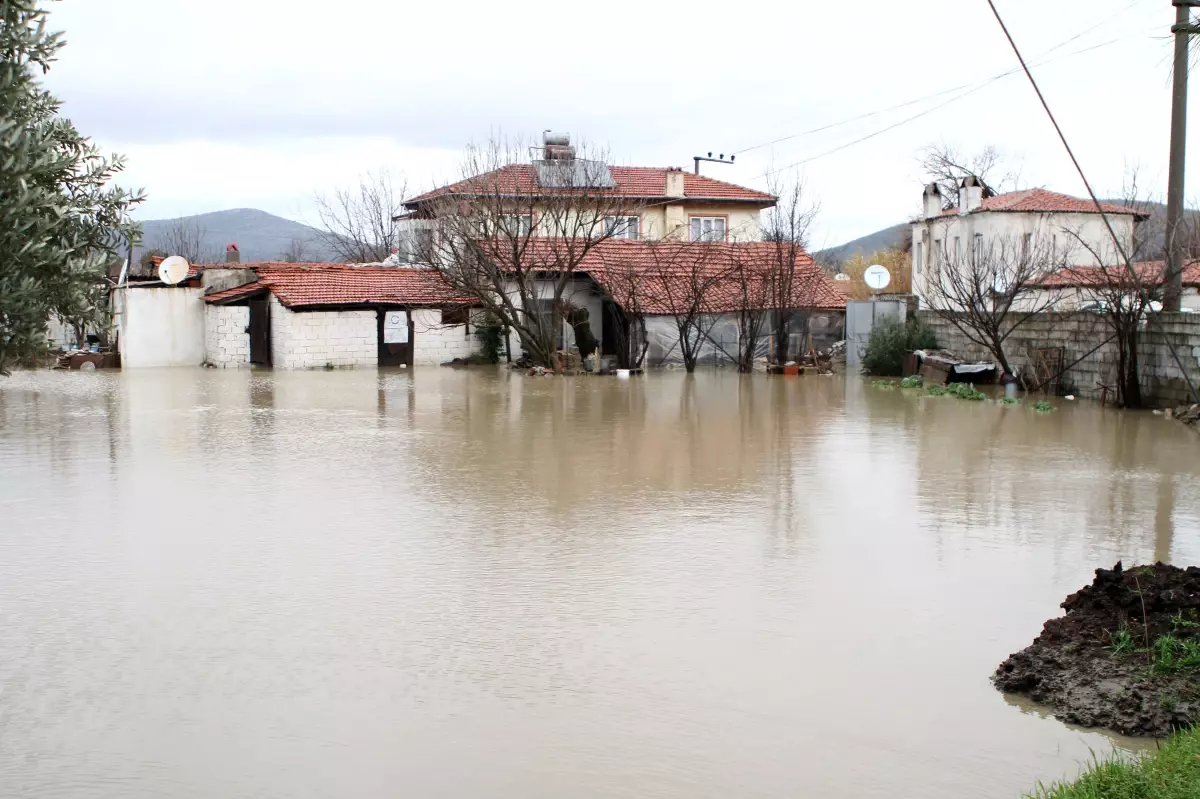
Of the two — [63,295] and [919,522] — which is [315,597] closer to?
[63,295]

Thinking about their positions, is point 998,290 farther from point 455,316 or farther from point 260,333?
point 260,333

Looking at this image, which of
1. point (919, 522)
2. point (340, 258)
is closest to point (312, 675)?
point (919, 522)

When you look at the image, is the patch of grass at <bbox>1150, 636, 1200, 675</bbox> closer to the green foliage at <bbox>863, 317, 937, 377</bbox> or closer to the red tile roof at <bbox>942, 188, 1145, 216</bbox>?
the green foliage at <bbox>863, 317, 937, 377</bbox>

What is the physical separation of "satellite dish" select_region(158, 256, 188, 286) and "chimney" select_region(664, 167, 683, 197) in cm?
1829

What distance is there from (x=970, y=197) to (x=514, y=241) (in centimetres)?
1719

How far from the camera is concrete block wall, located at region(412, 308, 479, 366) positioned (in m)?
37.8

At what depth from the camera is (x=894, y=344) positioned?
1203 inches

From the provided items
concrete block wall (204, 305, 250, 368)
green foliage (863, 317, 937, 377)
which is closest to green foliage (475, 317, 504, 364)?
concrete block wall (204, 305, 250, 368)

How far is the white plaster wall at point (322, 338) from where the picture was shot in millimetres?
36281

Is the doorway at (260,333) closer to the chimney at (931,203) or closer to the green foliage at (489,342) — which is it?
the green foliage at (489,342)

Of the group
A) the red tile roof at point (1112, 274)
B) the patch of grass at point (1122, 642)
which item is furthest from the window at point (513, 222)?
the patch of grass at point (1122, 642)

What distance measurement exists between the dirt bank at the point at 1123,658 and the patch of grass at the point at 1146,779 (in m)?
0.73

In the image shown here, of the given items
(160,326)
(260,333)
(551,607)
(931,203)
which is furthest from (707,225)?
(551,607)

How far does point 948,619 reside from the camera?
26.4 ft
